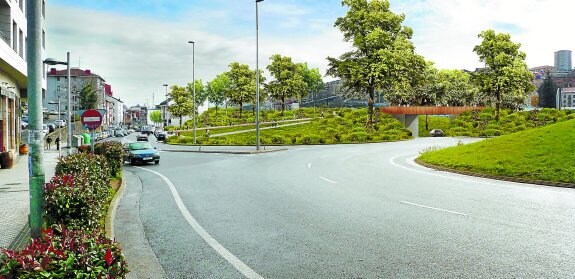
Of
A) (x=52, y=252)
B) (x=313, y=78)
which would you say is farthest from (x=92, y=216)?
(x=313, y=78)

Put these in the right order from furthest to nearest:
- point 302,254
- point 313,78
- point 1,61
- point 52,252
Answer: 1. point 313,78
2. point 1,61
3. point 302,254
4. point 52,252

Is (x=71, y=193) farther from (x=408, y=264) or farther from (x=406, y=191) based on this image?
(x=406, y=191)

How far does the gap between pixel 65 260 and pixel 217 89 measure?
356 ft

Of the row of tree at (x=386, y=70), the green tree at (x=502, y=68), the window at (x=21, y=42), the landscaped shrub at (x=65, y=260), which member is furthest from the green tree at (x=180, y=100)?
the landscaped shrub at (x=65, y=260)

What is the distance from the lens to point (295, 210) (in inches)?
409

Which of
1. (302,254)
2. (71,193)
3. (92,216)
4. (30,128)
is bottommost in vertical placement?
(302,254)

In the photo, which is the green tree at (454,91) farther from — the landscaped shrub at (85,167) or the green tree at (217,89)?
the landscaped shrub at (85,167)

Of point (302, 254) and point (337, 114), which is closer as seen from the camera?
point (302, 254)

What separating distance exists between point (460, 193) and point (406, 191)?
5.23 feet

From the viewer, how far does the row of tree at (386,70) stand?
4650cm

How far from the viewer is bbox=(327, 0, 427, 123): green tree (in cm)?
4587

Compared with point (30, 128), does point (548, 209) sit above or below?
below

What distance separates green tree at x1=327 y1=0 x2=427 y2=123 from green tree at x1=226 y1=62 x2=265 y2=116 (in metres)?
34.7

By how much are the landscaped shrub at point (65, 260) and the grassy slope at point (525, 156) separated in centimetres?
1523
